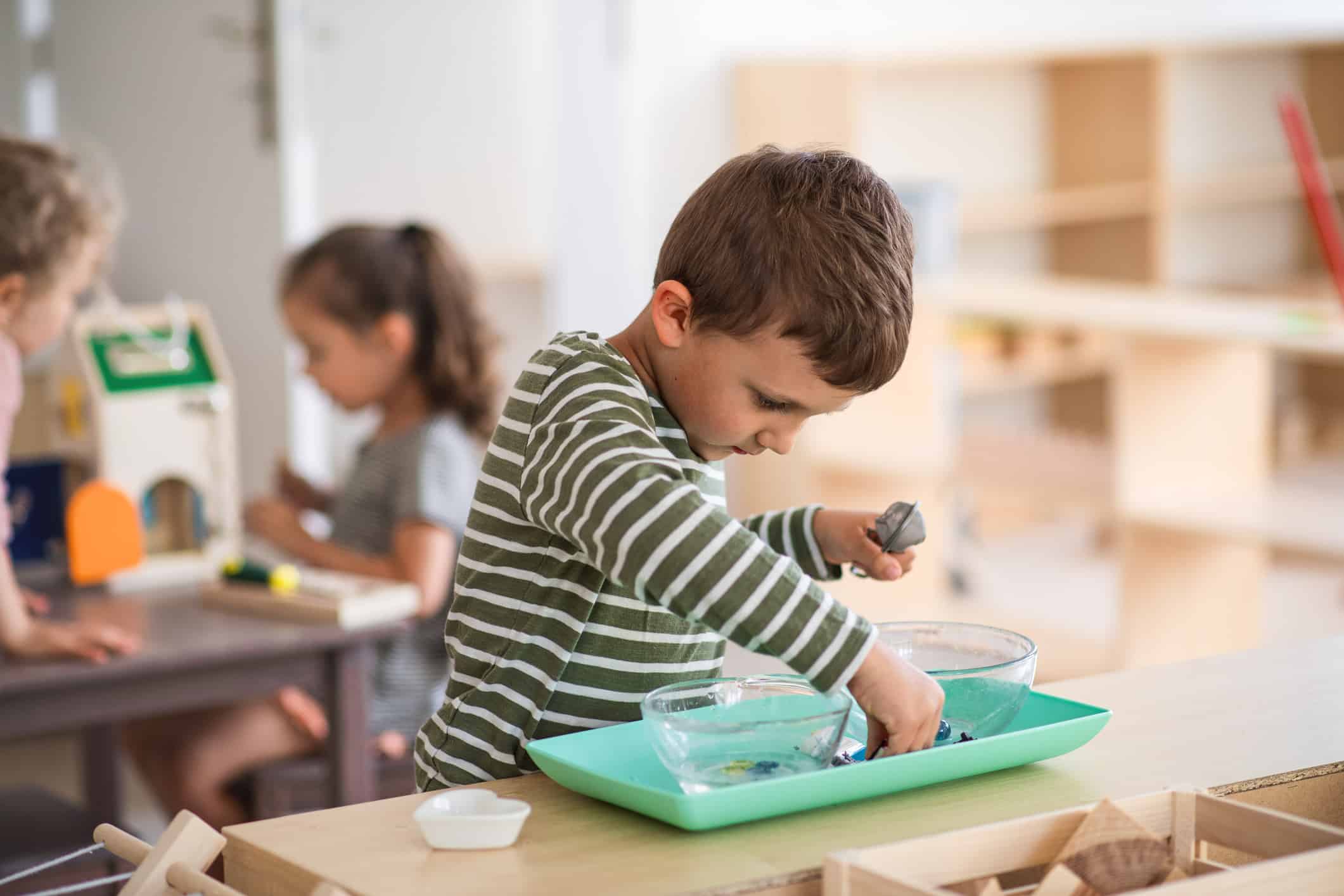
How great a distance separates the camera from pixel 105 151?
11.8ft

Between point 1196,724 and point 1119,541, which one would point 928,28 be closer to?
point 1119,541

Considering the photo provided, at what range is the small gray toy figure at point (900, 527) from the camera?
4.31 feet

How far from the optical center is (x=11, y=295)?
2.09 meters

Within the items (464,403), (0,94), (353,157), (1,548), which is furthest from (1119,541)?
(0,94)

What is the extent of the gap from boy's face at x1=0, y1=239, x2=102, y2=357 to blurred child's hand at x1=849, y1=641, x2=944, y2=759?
1384 mm

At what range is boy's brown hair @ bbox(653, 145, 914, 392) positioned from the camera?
115cm

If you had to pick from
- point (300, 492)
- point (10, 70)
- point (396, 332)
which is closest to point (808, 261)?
point (396, 332)

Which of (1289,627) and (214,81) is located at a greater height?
(214,81)

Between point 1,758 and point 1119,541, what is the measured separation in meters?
2.49

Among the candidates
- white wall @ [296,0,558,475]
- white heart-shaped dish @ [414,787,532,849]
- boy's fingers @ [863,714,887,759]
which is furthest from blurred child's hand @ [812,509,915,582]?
white wall @ [296,0,558,475]

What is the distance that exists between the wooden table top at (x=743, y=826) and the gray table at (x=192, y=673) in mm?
908

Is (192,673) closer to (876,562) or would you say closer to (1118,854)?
(876,562)

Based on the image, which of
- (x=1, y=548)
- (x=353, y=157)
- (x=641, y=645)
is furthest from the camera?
(x=353, y=157)

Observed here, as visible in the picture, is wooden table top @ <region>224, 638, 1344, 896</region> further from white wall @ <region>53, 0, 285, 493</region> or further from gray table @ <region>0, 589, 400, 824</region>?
white wall @ <region>53, 0, 285, 493</region>
